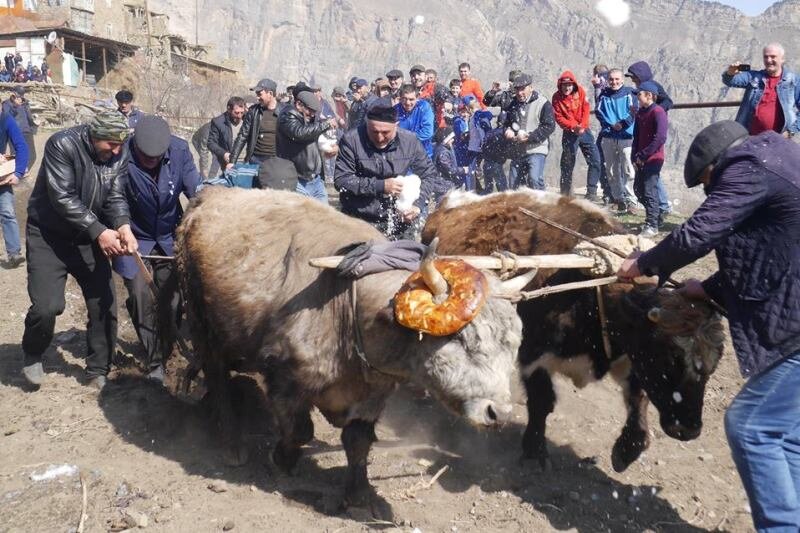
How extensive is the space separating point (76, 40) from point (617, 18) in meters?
135

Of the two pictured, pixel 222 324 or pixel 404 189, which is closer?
pixel 222 324

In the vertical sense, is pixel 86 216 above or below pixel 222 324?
above

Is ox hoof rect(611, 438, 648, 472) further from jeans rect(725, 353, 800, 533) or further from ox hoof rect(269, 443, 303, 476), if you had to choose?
ox hoof rect(269, 443, 303, 476)

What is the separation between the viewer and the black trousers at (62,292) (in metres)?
5.95

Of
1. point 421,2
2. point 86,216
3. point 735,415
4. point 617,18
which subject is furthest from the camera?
point 617,18

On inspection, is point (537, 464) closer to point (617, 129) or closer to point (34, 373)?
point (34, 373)

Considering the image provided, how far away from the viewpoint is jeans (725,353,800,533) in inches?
136

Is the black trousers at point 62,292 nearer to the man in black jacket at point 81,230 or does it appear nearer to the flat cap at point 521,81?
the man in black jacket at point 81,230

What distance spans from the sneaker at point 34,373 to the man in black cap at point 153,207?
86cm

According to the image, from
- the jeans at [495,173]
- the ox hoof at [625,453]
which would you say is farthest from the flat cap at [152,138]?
the jeans at [495,173]

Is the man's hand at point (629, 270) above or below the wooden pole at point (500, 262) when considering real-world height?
above

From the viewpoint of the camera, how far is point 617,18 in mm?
154125

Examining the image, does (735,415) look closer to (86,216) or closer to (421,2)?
(86,216)

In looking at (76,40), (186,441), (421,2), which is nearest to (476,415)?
(186,441)
